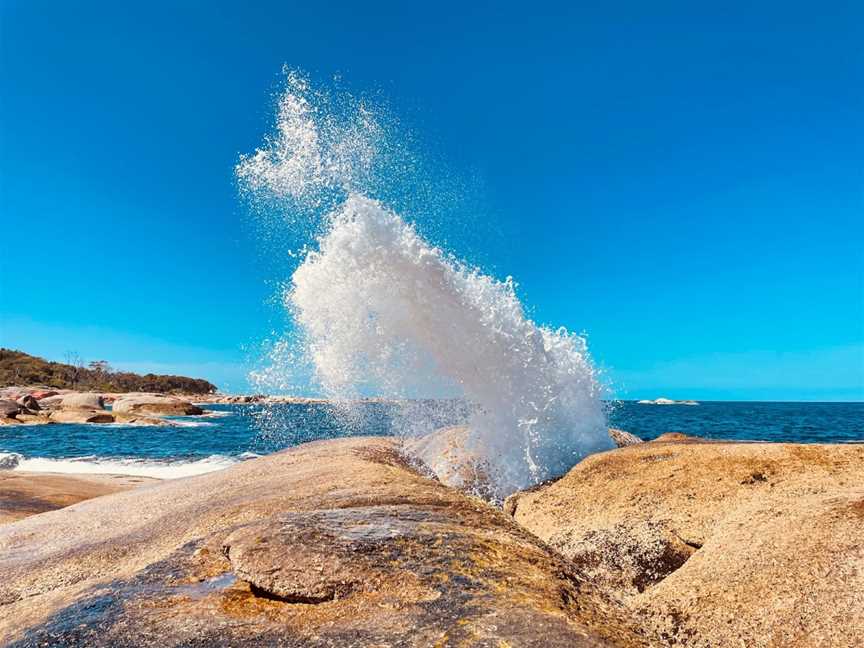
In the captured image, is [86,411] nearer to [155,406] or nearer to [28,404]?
[28,404]

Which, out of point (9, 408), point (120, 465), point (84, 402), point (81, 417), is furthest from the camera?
point (84, 402)

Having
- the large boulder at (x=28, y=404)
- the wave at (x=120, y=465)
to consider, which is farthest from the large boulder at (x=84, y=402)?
the wave at (x=120, y=465)

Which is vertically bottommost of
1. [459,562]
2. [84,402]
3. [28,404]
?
[459,562]

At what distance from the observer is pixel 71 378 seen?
11494 cm

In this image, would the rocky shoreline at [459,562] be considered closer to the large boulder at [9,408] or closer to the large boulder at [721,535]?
the large boulder at [721,535]

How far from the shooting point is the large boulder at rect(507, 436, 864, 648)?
11.3 feet

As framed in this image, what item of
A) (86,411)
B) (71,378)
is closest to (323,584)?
(86,411)

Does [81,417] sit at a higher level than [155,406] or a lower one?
lower

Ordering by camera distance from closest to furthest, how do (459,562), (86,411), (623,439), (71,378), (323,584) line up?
1. (323,584)
2. (459,562)
3. (623,439)
4. (86,411)
5. (71,378)

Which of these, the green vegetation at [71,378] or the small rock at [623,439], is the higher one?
the green vegetation at [71,378]

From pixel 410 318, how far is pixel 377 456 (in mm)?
2996

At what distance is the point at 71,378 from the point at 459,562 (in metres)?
134

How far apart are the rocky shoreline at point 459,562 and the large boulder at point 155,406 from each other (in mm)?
63532

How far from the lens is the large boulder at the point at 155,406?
62.8 m
